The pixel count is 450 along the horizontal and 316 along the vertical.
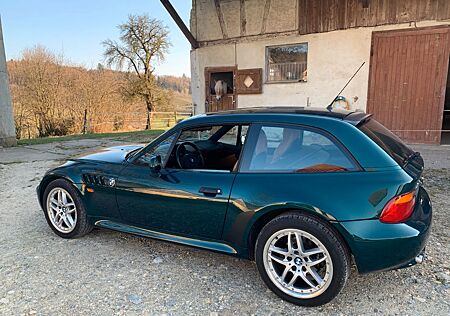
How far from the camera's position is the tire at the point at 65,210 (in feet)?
10.7

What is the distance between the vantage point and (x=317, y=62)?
890 cm

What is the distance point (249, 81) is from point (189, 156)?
24.1ft

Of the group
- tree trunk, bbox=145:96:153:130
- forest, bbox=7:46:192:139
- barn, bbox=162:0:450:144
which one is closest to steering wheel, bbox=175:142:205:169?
barn, bbox=162:0:450:144

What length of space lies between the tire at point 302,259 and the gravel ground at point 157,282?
112mm

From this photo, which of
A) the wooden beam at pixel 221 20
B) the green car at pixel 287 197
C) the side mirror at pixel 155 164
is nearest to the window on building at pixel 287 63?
the wooden beam at pixel 221 20

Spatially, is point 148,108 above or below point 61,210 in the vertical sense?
above

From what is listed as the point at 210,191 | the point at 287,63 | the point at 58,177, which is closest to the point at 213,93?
the point at 287,63

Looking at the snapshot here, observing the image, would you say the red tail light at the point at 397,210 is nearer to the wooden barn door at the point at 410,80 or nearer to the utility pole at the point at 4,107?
the wooden barn door at the point at 410,80

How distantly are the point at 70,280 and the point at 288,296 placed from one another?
1.77 meters

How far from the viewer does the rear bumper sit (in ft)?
6.70

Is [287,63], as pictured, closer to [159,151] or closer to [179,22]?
[179,22]

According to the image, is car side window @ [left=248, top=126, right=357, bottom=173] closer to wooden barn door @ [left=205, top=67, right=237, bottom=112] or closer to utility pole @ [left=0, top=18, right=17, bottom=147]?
wooden barn door @ [left=205, top=67, right=237, bottom=112]

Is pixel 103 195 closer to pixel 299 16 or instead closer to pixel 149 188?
pixel 149 188

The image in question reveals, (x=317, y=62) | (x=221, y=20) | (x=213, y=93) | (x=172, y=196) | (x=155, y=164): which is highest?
(x=221, y=20)
